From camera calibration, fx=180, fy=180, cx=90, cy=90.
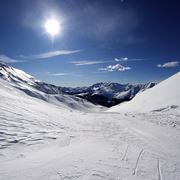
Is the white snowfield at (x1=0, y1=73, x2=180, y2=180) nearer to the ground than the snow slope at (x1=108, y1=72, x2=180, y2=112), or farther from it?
nearer to the ground

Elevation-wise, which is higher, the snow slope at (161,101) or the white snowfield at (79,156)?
the snow slope at (161,101)

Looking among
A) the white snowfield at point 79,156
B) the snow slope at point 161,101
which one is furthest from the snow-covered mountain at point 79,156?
the snow slope at point 161,101

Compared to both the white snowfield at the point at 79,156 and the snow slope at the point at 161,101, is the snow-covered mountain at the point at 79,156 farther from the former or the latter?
the snow slope at the point at 161,101

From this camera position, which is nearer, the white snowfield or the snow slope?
the white snowfield

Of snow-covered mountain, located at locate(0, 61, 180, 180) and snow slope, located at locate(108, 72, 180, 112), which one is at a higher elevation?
snow slope, located at locate(108, 72, 180, 112)

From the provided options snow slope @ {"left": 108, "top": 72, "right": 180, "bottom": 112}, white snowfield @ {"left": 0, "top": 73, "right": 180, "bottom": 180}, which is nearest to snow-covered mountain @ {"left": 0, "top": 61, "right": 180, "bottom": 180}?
white snowfield @ {"left": 0, "top": 73, "right": 180, "bottom": 180}

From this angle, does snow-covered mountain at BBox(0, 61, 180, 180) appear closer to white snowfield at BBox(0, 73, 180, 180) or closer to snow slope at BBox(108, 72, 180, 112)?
white snowfield at BBox(0, 73, 180, 180)

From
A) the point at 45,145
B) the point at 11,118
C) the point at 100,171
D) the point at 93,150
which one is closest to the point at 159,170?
the point at 100,171

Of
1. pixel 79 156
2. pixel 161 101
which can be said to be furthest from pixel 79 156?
pixel 161 101

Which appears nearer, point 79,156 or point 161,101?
point 79,156

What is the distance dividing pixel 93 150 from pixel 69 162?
6.37 feet

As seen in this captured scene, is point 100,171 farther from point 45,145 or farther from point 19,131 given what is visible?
point 19,131

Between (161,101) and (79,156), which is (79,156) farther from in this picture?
(161,101)

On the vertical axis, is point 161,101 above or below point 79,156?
above
